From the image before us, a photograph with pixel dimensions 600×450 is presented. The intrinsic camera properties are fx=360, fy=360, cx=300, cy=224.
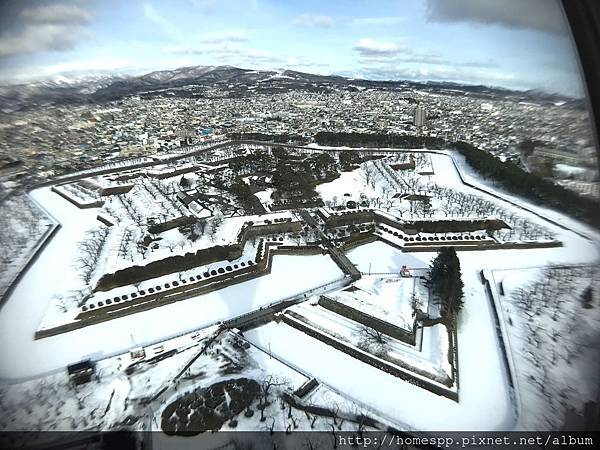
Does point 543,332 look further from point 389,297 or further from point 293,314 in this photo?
point 293,314

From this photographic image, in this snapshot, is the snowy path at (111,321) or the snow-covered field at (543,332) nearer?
the snow-covered field at (543,332)

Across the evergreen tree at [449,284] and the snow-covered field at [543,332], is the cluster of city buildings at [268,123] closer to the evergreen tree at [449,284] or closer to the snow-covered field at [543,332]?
the snow-covered field at [543,332]

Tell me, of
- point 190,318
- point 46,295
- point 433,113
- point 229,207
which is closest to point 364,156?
point 229,207

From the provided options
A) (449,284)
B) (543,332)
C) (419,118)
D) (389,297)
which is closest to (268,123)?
(419,118)

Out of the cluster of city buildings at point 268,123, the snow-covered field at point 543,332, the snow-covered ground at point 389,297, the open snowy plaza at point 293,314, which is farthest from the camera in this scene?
the snow-covered ground at point 389,297

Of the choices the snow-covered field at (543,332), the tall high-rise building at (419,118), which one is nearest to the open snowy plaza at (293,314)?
the snow-covered field at (543,332)
